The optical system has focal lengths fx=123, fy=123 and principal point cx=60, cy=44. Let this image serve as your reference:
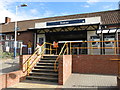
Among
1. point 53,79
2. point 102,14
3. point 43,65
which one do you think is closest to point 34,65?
point 43,65

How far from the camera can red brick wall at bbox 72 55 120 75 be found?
9.44 metres

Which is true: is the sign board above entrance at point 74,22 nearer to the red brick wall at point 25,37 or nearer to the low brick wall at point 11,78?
the red brick wall at point 25,37

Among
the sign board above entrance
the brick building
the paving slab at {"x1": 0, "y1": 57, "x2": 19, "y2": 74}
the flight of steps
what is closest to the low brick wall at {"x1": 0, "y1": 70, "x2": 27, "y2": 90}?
the flight of steps

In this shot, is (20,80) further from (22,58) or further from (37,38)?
(37,38)

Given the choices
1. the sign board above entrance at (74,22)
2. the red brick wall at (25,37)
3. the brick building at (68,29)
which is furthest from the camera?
the red brick wall at (25,37)

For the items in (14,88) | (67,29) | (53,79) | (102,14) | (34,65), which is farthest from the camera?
(102,14)

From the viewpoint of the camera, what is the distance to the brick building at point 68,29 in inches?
558

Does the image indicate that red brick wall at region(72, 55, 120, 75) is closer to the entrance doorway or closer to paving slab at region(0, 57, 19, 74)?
paving slab at region(0, 57, 19, 74)

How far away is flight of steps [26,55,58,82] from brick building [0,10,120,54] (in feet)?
19.7

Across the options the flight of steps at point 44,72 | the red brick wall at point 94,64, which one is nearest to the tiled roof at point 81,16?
the red brick wall at point 94,64

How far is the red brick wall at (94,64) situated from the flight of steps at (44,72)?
211 cm

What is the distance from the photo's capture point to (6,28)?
21656 millimetres

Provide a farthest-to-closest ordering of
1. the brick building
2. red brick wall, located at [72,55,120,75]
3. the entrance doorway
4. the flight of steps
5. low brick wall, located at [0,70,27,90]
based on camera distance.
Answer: the entrance doorway, the brick building, red brick wall, located at [72,55,120,75], the flight of steps, low brick wall, located at [0,70,27,90]

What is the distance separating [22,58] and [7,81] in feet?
6.06
